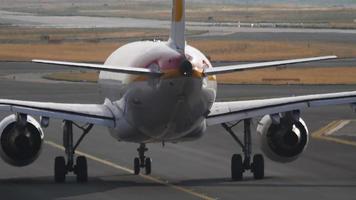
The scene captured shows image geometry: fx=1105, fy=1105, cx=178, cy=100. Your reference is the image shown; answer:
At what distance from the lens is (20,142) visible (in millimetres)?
34250

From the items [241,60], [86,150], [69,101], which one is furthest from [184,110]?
[241,60]

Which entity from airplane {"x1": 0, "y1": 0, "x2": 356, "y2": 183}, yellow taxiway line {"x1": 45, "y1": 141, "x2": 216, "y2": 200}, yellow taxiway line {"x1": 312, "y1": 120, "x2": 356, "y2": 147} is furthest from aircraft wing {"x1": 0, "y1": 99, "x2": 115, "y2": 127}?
yellow taxiway line {"x1": 312, "y1": 120, "x2": 356, "y2": 147}

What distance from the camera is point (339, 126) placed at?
55906 mm

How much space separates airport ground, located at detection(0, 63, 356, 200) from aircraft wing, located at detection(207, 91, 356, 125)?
6.83 feet

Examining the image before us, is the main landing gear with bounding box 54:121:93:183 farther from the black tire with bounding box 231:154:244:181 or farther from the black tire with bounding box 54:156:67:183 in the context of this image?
the black tire with bounding box 231:154:244:181

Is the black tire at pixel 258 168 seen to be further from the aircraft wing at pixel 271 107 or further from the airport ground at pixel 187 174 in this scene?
the aircraft wing at pixel 271 107

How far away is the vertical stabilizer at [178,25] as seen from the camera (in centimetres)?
3238

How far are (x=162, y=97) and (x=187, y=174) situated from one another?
21.9 feet

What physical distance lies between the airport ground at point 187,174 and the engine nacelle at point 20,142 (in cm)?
87

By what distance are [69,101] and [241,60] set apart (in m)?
41.4

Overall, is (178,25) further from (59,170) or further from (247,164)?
(59,170)

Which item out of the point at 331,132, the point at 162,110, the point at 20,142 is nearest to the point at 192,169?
the point at 20,142

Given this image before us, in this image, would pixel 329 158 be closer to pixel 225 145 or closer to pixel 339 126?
pixel 225 145

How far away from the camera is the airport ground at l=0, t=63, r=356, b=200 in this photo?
3238 cm
